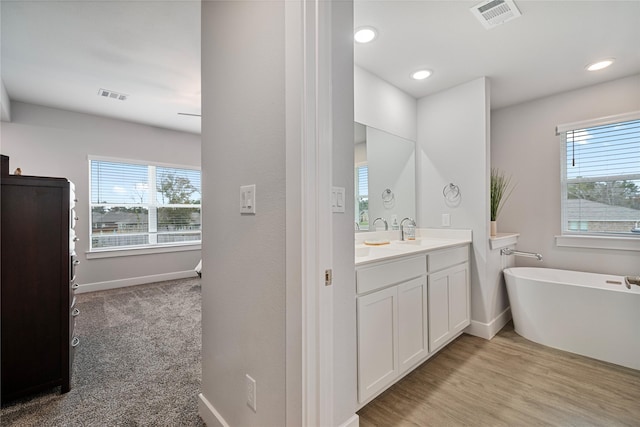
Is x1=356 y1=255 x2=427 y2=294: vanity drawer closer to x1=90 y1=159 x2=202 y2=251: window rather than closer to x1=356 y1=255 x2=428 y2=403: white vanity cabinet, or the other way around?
x1=356 y1=255 x2=428 y2=403: white vanity cabinet

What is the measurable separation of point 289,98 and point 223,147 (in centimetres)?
53

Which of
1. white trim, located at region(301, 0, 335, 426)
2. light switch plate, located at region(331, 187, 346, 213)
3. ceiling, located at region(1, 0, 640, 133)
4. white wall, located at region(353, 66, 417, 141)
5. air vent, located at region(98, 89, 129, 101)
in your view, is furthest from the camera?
air vent, located at region(98, 89, 129, 101)

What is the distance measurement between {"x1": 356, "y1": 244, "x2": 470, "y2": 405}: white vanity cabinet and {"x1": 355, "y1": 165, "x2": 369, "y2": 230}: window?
69 cm

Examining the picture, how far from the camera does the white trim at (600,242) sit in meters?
2.64

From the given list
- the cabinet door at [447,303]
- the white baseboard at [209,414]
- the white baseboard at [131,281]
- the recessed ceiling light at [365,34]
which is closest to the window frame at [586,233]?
the cabinet door at [447,303]

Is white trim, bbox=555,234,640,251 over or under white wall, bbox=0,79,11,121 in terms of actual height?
under

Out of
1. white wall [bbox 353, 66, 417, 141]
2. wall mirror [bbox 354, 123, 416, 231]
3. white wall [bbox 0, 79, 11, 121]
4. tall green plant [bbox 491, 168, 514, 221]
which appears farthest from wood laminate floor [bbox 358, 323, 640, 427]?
white wall [bbox 0, 79, 11, 121]

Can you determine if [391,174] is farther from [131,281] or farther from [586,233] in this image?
[131,281]

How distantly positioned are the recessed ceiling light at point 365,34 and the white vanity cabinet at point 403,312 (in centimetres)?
156

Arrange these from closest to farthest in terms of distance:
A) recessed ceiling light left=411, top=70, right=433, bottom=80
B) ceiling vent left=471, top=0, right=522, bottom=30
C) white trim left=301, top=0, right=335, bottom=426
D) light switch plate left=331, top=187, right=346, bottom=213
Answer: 1. white trim left=301, top=0, right=335, bottom=426
2. light switch plate left=331, top=187, right=346, bottom=213
3. ceiling vent left=471, top=0, right=522, bottom=30
4. recessed ceiling light left=411, top=70, right=433, bottom=80

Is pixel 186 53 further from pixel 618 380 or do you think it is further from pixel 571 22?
pixel 618 380

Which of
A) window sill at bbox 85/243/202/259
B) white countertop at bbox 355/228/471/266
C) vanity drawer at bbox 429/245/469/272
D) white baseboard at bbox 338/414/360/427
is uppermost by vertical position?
white countertop at bbox 355/228/471/266

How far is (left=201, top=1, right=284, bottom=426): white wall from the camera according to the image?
106 cm

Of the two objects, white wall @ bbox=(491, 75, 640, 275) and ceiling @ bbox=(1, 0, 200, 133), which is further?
white wall @ bbox=(491, 75, 640, 275)
